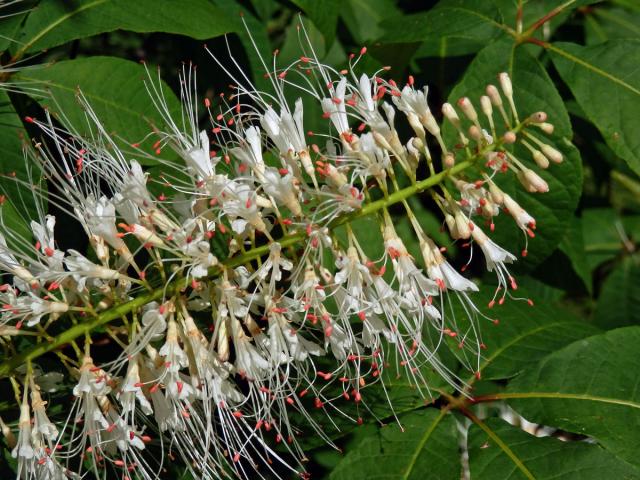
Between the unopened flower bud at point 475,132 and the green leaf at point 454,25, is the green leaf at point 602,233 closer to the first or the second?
the green leaf at point 454,25

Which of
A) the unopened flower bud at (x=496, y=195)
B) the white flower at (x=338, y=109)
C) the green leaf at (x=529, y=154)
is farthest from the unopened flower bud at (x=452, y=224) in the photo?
the green leaf at (x=529, y=154)

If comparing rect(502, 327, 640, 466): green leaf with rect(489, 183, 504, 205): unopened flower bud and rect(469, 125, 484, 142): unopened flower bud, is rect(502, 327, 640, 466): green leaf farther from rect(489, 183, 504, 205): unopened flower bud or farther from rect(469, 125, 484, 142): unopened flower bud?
rect(469, 125, 484, 142): unopened flower bud

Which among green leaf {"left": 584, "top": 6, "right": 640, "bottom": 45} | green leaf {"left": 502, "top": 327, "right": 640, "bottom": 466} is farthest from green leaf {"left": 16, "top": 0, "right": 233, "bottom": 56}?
green leaf {"left": 584, "top": 6, "right": 640, "bottom": 45}

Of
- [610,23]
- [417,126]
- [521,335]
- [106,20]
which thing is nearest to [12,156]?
[106,20]

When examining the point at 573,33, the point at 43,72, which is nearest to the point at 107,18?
the point at 43,72

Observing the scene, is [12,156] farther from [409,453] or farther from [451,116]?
[409,453]

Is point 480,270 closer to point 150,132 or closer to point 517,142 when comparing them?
point 517,142

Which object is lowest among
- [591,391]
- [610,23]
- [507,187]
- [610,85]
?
[591,391]
